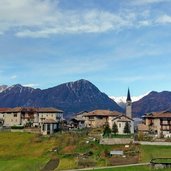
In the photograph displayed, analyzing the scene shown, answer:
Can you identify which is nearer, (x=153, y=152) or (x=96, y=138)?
(x=153, y=152)

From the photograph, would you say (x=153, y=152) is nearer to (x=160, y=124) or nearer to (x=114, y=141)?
(x=114, y=141)

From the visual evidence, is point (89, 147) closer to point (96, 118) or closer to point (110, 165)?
point (110, 165)

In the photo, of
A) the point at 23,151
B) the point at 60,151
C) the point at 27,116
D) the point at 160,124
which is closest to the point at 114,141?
the point at 60,151

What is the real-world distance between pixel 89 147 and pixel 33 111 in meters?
71.5

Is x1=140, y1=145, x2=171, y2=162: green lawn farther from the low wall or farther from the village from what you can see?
the low wall

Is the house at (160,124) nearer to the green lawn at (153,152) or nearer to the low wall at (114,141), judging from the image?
the low wall at (114,141)

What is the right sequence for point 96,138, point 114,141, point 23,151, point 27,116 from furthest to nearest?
1. point 27,116
2. point 96,138
3. point 23,151
4. point 114,141

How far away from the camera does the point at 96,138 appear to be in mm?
118312

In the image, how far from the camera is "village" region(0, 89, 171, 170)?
96.8m

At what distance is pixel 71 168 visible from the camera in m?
92.1

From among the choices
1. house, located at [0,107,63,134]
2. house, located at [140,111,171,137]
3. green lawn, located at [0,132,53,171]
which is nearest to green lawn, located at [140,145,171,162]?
green lawn, located at [0,132,53,171]

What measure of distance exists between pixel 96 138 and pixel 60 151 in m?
13.5

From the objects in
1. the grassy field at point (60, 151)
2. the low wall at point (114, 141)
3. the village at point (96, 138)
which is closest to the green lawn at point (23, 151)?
the grassy field at point (60, 151)

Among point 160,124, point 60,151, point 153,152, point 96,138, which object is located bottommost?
point 153,152
